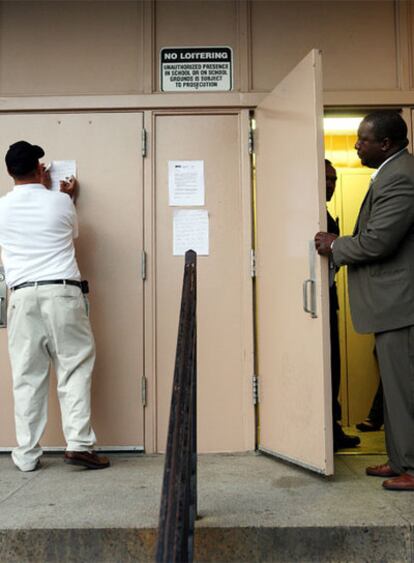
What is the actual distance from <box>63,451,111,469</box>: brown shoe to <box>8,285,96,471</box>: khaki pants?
0.11 ft

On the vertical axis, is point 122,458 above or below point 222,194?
below

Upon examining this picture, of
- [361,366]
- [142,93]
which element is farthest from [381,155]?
[361,366]

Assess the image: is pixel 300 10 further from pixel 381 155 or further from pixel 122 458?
pixel 122 458

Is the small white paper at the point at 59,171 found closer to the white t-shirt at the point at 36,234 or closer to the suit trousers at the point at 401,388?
the white t-shirt at the point at 36,234

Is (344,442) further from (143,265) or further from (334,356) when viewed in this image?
(143,265)

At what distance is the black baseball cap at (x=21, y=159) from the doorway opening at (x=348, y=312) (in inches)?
102

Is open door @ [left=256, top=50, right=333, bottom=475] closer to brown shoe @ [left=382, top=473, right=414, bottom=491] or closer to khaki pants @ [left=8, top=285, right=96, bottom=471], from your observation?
brown shoe @ [left=382, top=473, right=414, bottom=491]

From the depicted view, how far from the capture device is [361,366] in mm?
5398

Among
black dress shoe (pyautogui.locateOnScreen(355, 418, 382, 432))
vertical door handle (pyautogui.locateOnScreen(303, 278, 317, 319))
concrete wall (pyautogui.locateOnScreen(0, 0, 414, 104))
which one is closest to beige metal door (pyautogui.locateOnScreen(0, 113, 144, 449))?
concrete wall (pyautogui.locateOnScreen(0, 0, 414, 104))

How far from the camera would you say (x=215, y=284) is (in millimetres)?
3971

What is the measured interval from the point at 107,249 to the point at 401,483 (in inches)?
84.9

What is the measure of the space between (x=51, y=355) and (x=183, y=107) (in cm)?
174

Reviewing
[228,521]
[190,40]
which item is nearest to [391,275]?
[228,521]

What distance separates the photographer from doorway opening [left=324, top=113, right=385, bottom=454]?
5320mm
